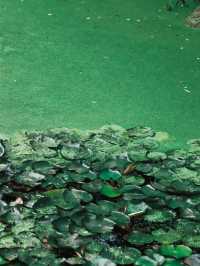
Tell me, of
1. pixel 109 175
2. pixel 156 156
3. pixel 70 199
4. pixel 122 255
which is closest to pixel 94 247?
pixel 122 255

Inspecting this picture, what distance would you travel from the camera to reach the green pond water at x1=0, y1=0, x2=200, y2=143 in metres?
2.52

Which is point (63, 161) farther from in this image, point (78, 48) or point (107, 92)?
point (78, 48)

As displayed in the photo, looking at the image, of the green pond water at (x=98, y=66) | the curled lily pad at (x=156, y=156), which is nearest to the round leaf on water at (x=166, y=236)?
the curled lily pad at (x=156, y=156)

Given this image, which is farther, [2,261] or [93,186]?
[93,186]

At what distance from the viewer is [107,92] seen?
8.84 ft

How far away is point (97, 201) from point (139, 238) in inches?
7.2

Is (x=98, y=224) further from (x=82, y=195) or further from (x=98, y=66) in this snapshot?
(x=98, y=66)

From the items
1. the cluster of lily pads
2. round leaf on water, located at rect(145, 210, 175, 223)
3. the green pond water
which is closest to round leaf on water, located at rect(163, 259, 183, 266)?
the cluster of lily pads

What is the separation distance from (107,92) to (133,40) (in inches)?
22.1

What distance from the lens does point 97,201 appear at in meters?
1.92

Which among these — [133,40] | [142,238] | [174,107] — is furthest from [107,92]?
[142,238]

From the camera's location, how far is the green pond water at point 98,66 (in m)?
2.52

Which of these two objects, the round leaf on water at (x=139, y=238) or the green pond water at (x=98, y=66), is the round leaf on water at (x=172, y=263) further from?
the green pond water at (x=98, y=66)

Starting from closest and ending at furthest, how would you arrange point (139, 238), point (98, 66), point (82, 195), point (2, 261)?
point (2, 261) < point (139, 238) < point (82, 195) < point (98, 66)
